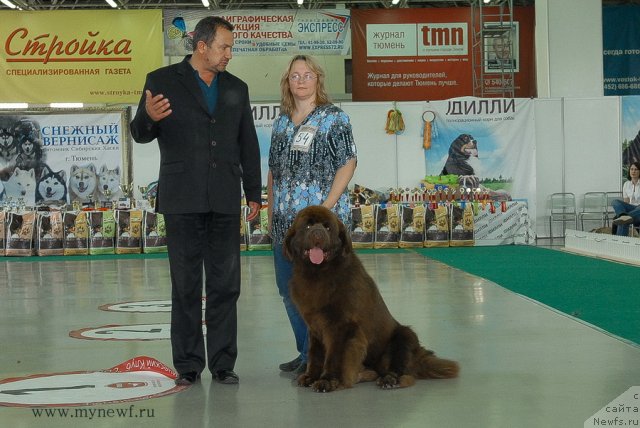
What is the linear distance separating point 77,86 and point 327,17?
17.9 feet

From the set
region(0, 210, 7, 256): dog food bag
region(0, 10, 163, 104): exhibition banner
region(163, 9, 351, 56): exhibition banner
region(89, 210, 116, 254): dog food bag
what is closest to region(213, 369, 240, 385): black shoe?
region(89, 210, 116, 254): dog food bag

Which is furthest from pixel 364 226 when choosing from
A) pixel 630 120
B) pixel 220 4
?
pixel 220 4

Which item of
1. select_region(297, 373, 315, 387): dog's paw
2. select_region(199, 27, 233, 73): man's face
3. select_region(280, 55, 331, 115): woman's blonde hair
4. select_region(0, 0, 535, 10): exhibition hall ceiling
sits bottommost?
select_region(297, 373, 315, 387): dog's paw

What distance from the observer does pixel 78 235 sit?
1438 cm

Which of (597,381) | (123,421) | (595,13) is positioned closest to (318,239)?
(123,421)

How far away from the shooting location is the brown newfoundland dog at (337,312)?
3.93 m

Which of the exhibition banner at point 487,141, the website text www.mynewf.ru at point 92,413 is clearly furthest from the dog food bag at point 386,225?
the website text www.mynewf.ru at point 92,413

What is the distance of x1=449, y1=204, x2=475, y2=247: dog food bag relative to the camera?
559 inches

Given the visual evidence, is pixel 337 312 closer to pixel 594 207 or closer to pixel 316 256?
pixel 316 256

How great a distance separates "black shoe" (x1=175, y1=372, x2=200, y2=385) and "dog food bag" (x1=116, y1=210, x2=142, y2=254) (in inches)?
408

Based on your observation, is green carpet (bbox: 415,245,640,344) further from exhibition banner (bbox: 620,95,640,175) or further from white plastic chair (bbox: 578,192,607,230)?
exhibition banner (bbox: 620,95,640,175)

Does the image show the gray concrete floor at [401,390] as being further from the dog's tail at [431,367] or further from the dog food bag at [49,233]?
the dog food bag at [49,233]

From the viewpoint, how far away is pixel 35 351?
5.24m

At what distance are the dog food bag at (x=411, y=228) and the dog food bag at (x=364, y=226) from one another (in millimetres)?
462
